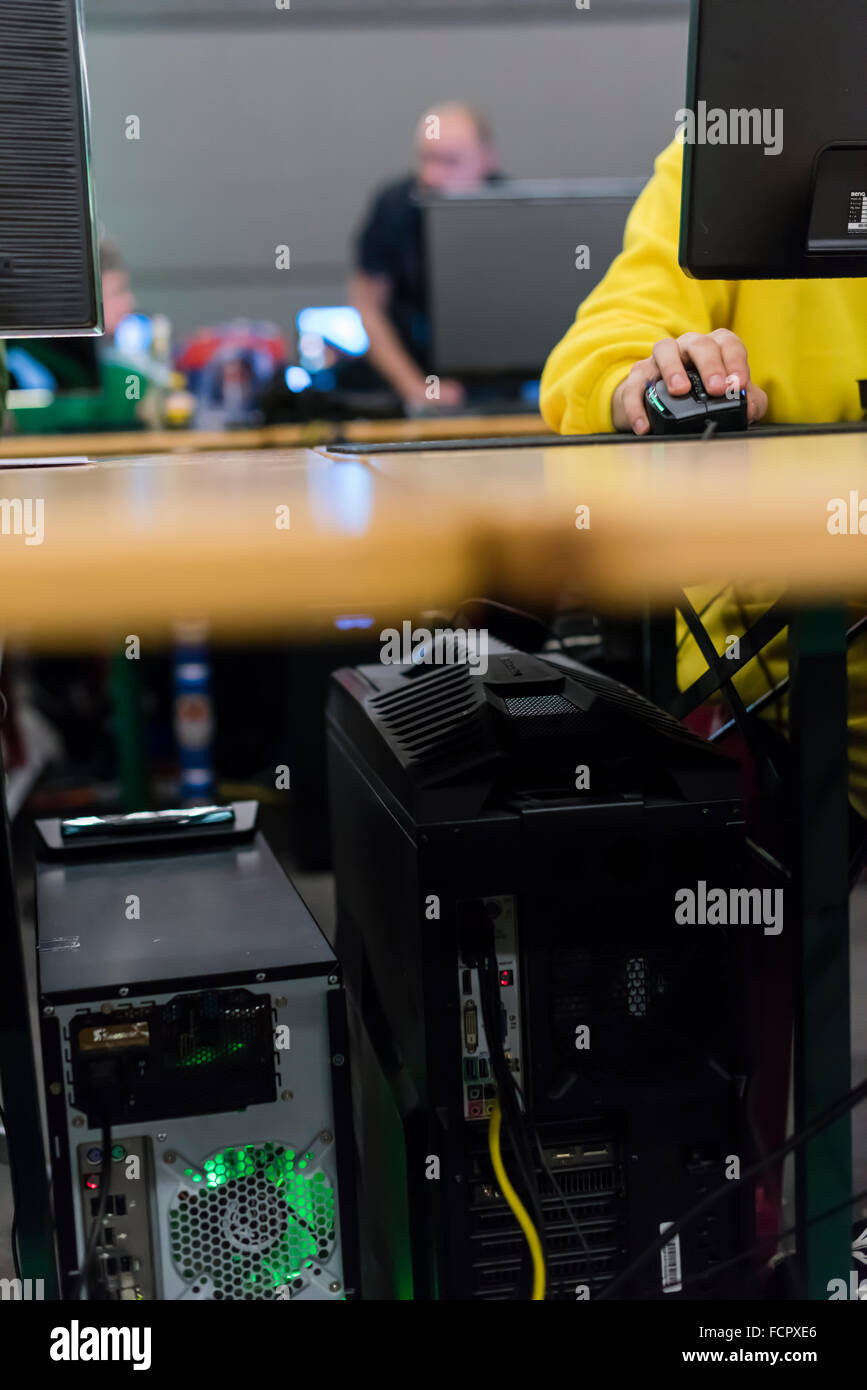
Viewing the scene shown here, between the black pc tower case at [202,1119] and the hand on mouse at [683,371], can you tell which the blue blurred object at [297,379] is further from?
the black pc tower case at [202,1119]

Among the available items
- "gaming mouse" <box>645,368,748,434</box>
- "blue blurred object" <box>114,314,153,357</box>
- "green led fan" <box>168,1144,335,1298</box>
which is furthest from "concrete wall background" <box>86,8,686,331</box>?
"green led fan" <box>168,1144,335,1298</box>

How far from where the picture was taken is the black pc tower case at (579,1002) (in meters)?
0.89

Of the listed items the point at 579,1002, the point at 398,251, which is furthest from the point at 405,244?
the point at 579,1002

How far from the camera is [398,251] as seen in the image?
13.7 ft

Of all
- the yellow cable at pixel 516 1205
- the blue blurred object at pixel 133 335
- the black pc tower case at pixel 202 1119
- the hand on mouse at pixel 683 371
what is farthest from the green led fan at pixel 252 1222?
the blue blurred object at pixel 133 335

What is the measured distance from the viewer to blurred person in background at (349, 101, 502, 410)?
3.90 metres

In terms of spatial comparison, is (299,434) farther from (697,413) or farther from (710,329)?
(697,413)

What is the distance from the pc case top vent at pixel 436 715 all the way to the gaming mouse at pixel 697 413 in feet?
0.86

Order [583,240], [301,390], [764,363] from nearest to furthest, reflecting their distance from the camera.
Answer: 1. [764,363]
2. [583,240]
3. [301,390]

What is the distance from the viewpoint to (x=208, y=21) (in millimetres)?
5664

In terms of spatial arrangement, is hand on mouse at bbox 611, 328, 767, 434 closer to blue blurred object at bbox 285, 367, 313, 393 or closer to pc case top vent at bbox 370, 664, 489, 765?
pc case top vent at bbox 370, 664, 489, 765
